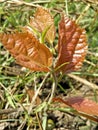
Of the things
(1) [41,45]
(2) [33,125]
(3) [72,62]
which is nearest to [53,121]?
(2) [33,125]

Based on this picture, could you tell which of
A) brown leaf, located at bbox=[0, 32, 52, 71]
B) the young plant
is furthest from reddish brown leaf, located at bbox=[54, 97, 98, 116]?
brown leaf, located at bbox=[0, 32, 52, 71]

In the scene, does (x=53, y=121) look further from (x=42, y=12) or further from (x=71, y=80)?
(x=42, y=12)

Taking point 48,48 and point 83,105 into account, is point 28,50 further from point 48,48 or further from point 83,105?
point 83,105

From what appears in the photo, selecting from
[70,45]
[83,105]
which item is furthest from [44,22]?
[83,105]

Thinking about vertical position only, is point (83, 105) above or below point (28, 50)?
below

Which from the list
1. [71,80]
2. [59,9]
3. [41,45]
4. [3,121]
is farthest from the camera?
[59,9]

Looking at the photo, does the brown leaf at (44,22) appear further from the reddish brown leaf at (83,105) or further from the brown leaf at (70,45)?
the reddish brown leaf at (83,105)
